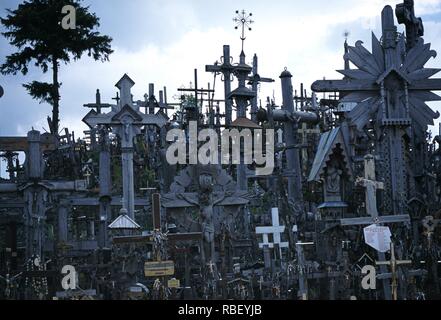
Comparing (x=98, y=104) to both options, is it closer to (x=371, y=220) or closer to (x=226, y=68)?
(x=226, y=68)

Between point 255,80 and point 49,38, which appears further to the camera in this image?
point 255,80

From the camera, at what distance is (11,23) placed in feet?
71.6

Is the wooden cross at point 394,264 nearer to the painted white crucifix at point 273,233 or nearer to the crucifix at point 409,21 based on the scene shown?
the painted white crucifix at point 273,233

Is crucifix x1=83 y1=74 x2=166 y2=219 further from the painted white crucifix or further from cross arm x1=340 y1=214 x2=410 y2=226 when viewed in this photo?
cross arm x1=340 y1=214 x2=410 y2=226

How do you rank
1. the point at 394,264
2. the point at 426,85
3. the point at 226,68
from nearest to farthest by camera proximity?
the point at 394,264, the point at 426,85, the point at 226,68

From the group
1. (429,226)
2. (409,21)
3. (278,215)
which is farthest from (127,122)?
(409,21)

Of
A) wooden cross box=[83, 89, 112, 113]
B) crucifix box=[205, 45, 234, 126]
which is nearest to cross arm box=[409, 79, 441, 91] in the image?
crucifix box=[205, 45, 234, 126]

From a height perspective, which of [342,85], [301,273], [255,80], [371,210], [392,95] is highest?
[255,80]

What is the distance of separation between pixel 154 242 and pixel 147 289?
3.82 ft

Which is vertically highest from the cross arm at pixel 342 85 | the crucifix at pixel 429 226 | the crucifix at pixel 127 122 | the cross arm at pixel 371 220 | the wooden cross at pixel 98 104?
the wooden cross at pixel 98 104

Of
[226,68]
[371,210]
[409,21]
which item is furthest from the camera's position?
[226,68]

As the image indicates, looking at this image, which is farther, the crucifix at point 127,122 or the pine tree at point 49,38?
the pine tree at point 49,38

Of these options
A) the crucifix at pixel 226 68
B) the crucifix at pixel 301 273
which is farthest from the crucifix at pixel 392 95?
the crucifix at pixel 226 68
